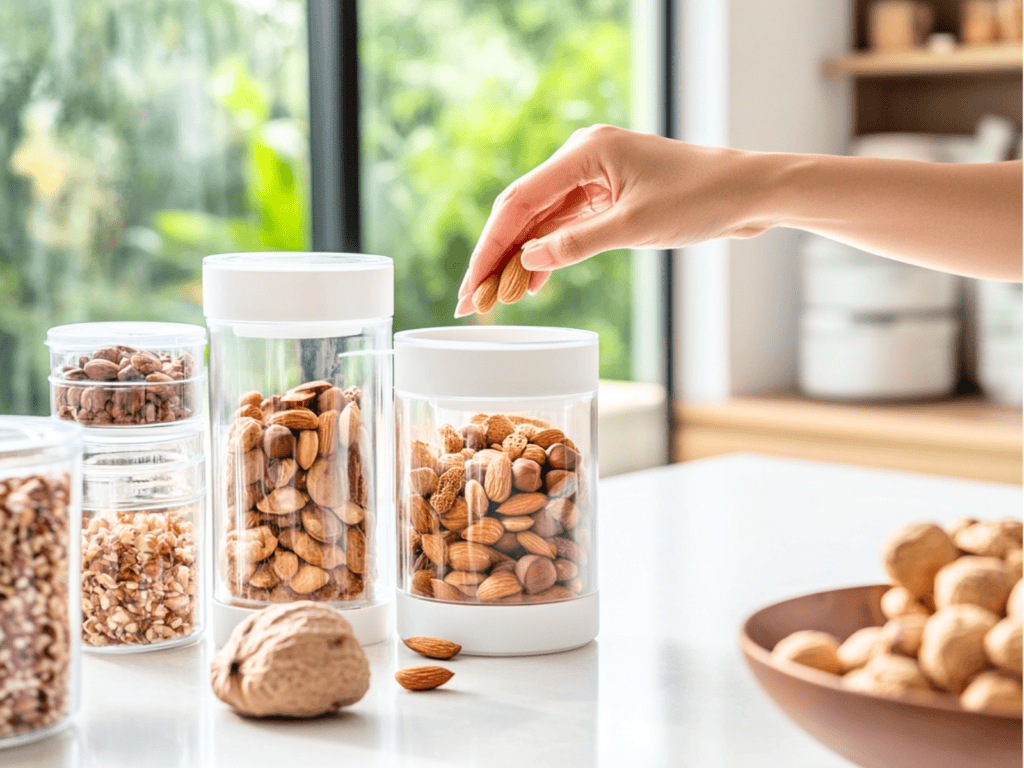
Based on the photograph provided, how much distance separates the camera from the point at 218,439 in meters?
0.85

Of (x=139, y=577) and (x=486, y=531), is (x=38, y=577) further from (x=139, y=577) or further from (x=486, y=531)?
(x=486, y=531)

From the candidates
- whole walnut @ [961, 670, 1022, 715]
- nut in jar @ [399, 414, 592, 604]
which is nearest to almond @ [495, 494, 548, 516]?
nut in jar @ [399, 414, 592, 604]


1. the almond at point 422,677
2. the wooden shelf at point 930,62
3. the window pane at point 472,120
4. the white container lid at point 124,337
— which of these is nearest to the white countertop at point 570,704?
the almond at point 422,677

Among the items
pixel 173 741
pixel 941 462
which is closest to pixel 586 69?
pixel 941 462

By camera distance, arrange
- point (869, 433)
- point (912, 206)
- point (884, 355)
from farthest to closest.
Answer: point (884, 355) < point (869, 433) < point (912, 206)

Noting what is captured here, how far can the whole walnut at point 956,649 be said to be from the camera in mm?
562

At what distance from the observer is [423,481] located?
844 mm

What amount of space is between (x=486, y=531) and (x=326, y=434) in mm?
128

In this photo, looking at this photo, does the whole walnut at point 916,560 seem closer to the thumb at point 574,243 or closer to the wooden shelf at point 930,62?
the thumb at point 574,243

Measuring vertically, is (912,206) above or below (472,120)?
below

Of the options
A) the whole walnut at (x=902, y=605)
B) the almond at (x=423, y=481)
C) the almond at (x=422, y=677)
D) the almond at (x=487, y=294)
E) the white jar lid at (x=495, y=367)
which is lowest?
the almond at (x=422, y=677)

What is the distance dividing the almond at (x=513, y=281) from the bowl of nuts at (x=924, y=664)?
364 mm

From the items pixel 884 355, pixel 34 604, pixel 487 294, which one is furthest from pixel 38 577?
pixel 884 355

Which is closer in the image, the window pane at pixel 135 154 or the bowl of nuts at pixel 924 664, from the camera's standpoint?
the bowl of nuts at pixel 924 664
